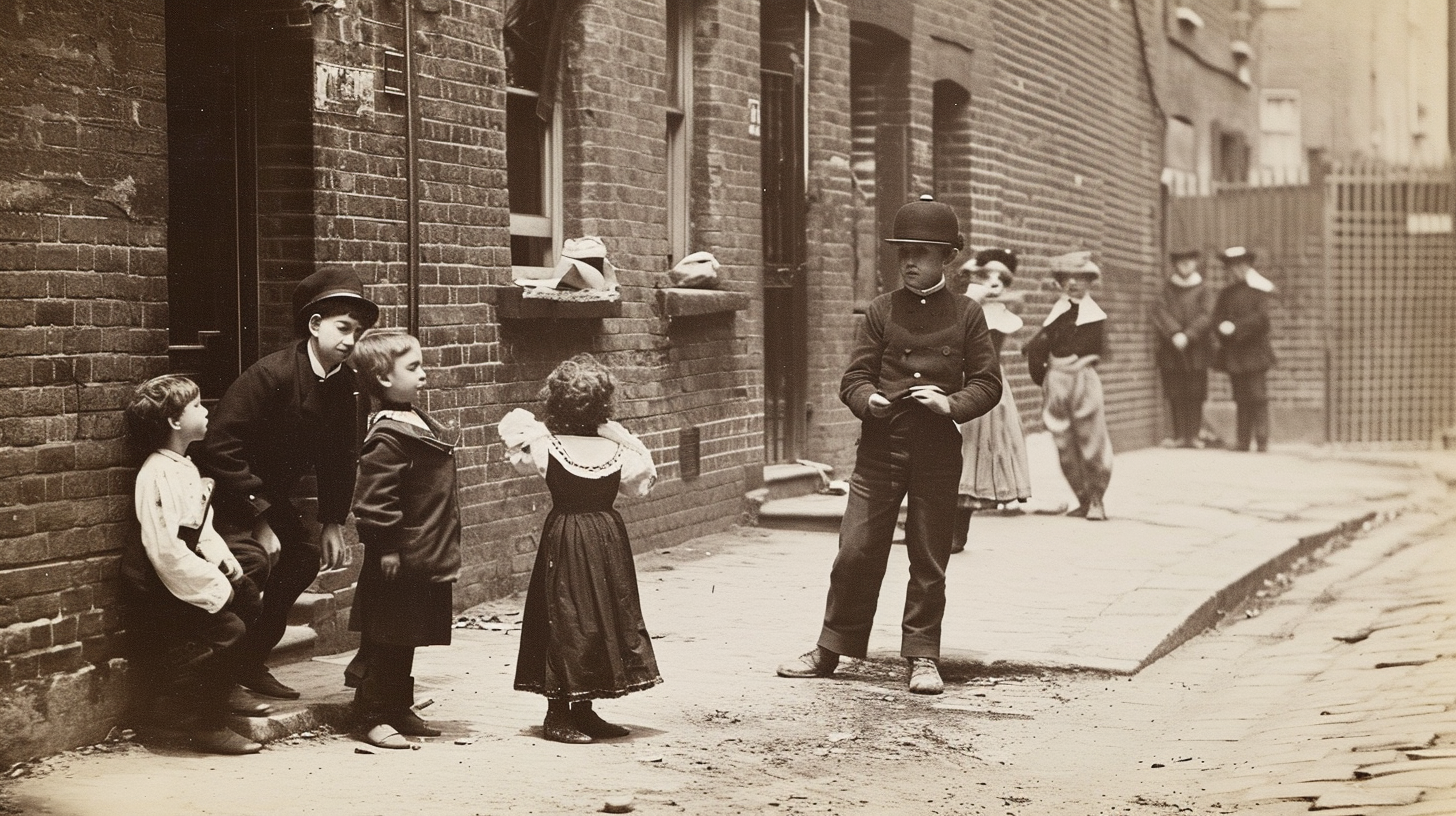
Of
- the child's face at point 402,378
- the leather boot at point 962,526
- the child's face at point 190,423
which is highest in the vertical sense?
the child's face at point 402,378

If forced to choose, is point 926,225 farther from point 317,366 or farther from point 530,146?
point 530,146

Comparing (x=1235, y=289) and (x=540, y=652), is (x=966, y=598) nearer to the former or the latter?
(x=540, y=652)

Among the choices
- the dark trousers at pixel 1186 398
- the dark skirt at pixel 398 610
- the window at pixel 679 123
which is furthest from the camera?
the dark trousers at pixel 1186 398

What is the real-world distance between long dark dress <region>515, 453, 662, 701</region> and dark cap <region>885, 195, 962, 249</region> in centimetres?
184

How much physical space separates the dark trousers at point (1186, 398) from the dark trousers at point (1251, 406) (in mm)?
465

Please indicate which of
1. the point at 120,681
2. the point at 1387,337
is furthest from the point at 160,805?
the point at 1387,337

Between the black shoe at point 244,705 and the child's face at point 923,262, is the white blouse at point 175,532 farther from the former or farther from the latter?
the child's face at point 923,262

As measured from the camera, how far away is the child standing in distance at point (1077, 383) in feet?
43.8

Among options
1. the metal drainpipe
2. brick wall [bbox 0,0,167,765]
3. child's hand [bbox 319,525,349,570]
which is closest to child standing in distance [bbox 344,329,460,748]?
child's hand [bbox 319,525,349,570]

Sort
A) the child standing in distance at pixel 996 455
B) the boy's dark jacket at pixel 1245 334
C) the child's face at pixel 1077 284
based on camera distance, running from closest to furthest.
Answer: the child standing in distance at pixel 996 455 → the child's face at pixel 1077 284 → the boy's dark jacket at pixel 1245 334

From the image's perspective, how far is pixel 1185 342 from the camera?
68.3 feet

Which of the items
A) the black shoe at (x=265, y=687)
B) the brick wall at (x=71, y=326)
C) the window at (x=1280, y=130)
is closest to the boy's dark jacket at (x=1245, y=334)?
the window at (x=1280, y=130)

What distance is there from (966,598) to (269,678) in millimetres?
4115

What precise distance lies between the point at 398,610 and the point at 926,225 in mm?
2749
